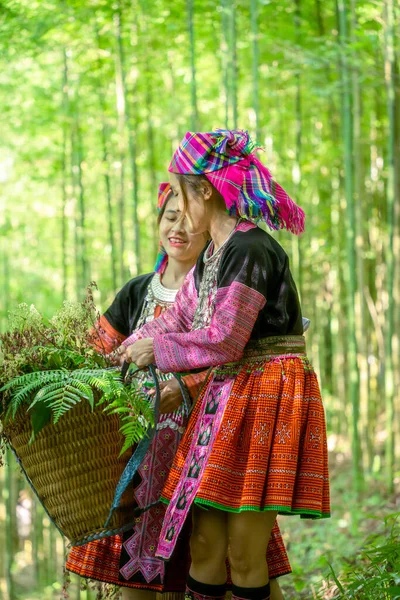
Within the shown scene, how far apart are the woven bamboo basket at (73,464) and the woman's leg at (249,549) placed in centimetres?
40

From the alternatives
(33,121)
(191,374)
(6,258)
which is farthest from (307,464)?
(6,258)

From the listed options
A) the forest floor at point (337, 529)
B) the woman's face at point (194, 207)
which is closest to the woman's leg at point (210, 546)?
the woman's face at point (194, 207)

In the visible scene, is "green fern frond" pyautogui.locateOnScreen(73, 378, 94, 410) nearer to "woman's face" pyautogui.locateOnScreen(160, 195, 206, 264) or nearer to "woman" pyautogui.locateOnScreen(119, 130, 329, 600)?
"woman" pyautogui.locateOnScreen(119, 130, 329, 600)

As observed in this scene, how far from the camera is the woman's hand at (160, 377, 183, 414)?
8.50 feet

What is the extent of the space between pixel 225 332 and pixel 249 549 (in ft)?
2.07

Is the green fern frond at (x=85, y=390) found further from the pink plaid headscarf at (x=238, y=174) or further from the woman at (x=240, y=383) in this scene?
the pink plaid headscarf at (x=238, y=174)

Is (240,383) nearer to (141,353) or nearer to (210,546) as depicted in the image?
(141,353)

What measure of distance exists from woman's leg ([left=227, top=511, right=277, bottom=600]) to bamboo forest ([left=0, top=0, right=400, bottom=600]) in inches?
55.4

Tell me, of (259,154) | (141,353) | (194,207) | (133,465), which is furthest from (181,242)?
(259,154)

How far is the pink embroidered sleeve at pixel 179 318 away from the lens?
8.59ft

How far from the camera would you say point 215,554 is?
7.52ft

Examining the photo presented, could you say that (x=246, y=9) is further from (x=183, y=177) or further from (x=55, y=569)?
(x=55, y=569)

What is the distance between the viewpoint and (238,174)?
2.34 metres

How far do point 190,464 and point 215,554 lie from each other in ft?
0.90
